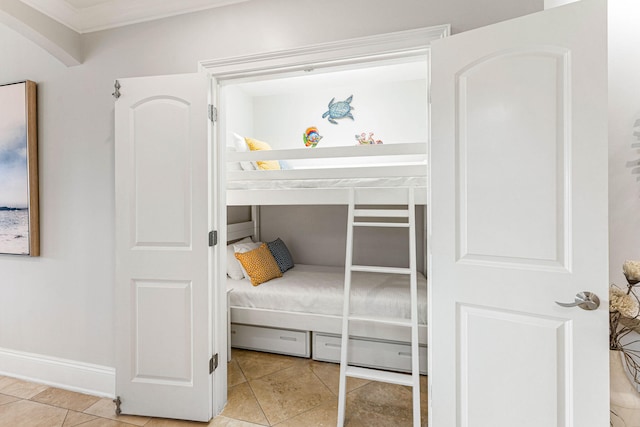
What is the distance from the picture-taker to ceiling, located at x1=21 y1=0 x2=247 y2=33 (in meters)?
1.97

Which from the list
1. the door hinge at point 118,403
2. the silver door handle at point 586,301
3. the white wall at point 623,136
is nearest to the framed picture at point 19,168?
the door hinge at point 118,403

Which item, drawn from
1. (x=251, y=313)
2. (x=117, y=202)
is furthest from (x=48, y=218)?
(x=251, y=313)

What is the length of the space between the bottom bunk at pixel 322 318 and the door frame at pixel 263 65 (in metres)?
0.72

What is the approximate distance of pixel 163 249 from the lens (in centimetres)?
195

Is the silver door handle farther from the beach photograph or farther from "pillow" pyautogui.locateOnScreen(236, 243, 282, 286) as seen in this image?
the beach photograph

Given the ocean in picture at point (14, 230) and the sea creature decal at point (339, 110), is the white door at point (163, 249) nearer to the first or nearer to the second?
the ocean in picture at point (14, 230)

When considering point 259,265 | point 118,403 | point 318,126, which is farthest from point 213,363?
point 318,126

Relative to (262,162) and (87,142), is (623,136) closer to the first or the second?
(262,162)

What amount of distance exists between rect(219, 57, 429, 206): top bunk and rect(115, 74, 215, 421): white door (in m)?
0.81

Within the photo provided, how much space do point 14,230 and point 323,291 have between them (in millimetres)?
2448

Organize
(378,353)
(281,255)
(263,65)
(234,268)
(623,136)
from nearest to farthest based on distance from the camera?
(623,136) → (263,65) → (378,353) → (234,268) → (281,255)

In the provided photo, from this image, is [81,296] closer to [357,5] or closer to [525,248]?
[357,5]

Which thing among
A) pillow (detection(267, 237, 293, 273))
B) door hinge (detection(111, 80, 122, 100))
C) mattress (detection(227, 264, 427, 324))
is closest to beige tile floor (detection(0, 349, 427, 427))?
mattress (detection(227, 264, 427, 324))

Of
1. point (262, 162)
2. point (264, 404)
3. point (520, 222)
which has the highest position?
point (262, 162)
